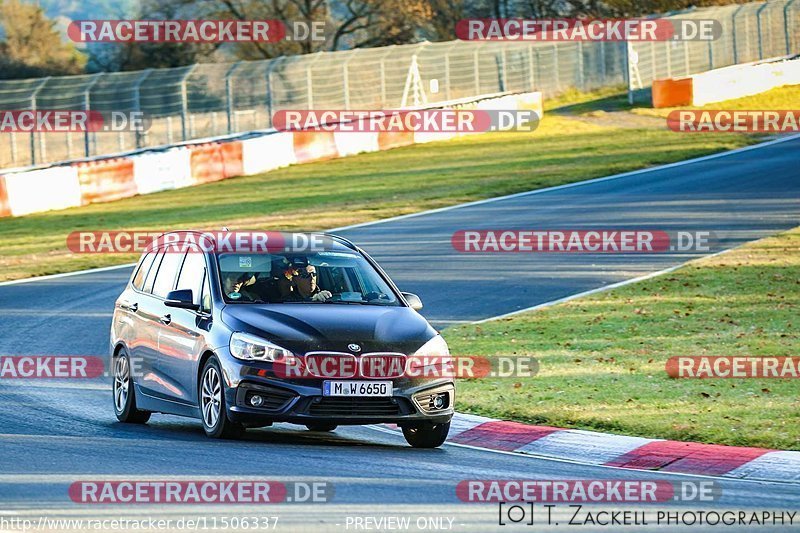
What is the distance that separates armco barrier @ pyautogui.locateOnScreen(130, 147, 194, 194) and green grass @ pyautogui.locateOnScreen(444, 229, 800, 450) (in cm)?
1643

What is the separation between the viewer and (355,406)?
400 inches

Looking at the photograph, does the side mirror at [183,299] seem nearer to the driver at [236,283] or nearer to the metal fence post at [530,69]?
the driver at [236,283]

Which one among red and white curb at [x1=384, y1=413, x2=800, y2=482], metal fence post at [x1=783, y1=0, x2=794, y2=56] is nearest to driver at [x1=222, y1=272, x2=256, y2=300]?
red and white curb at [x1=384, y1=413, x2=800, y2=482]

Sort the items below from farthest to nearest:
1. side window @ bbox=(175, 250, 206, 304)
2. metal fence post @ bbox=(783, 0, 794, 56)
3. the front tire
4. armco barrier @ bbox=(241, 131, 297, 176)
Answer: metal fence post @ bbox=(783, 0, 794, 56) → armco barrier @ bbox=(241, 131, 297, 176) → side window @ bbox=(175, 250, 206, 304) → the front tire

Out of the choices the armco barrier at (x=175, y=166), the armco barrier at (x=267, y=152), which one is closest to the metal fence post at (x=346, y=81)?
the armco barrier at (x=175, y=166)

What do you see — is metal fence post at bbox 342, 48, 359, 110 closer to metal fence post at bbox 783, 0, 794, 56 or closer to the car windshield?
metal fence post at bbox 783, 0, 794, 56

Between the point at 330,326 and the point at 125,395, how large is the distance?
2.61m

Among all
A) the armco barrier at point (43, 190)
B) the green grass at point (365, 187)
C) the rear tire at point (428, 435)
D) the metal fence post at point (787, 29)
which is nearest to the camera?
the rear tire at point (428, 435)

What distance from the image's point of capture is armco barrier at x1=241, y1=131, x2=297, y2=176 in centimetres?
3566

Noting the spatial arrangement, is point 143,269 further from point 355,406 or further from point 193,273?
point 355,406

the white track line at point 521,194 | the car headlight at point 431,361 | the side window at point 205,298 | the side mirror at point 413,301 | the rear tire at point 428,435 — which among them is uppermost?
the side window at point 205,298

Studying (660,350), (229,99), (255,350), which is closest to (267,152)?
(229,99)

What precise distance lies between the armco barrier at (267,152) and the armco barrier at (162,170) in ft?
5.67

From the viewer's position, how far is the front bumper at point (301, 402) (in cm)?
1011
